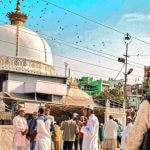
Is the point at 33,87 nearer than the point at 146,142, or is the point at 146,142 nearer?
the point at 146,142

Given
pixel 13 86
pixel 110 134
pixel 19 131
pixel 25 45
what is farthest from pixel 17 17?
pixel 19 131

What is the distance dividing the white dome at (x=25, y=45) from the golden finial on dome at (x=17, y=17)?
684 millimetres

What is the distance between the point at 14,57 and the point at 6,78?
6.14m

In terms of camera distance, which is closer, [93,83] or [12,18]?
[12,18]

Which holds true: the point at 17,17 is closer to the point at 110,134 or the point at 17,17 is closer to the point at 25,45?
the point at 25,45

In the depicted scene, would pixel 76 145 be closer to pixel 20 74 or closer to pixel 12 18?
pixel 20 74

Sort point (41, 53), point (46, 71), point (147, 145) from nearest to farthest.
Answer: point (147, 145) < point (46, 71) < point (41, 53)

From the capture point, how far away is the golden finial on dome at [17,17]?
160 ft

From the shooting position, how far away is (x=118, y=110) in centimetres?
3002

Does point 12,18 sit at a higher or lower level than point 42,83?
higher

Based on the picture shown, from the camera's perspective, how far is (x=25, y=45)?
47.0 meters

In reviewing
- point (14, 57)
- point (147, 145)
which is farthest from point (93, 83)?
point (147, 145)

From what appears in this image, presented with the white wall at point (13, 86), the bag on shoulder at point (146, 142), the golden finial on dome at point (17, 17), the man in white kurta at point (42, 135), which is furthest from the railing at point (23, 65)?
the bag on shoulder at point (146, 142)

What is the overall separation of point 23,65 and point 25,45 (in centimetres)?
569
